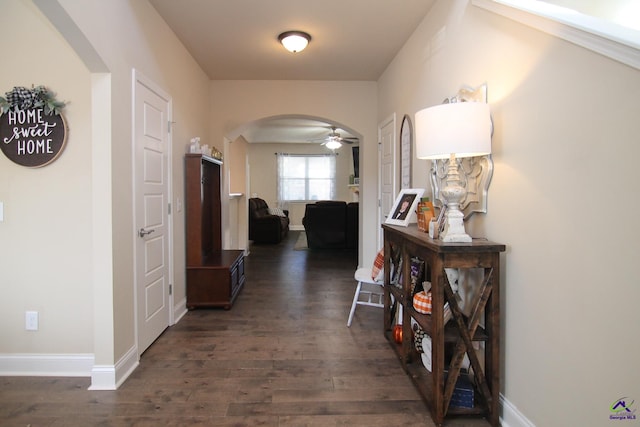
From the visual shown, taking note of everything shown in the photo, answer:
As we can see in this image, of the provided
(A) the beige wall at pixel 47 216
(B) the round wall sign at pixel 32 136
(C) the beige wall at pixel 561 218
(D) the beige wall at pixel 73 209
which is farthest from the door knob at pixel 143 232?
(C) the beige wall at pixel 561 218

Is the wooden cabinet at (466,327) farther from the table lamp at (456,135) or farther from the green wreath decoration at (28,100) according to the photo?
the green wreath decoration at (28,100)

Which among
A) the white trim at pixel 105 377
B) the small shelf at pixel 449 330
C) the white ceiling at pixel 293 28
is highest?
the white ceiling at pixel 293 28

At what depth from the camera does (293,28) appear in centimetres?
315

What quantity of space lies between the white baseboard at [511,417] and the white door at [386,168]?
2388 mm

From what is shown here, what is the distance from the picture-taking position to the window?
1038cm

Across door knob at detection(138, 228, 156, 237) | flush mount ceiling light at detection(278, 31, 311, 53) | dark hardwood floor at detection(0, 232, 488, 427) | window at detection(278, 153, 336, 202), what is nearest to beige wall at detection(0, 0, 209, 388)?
door knob at detection(138, 228, 156, 237)

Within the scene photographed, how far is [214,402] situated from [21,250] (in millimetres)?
1580

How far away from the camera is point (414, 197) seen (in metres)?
2.74

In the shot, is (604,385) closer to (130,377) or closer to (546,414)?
(546,414)

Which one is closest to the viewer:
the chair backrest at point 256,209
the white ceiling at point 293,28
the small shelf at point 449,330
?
the small shelf at point 449,330

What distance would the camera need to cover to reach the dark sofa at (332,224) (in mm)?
6969

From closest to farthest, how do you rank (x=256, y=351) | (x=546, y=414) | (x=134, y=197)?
(x=546, y=414) → (x=134, y=197) → (x=256, y=351)

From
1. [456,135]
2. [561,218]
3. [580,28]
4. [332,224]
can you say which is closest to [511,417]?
[561,218]

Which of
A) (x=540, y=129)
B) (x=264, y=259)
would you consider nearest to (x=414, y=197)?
(x=540, y=129)
